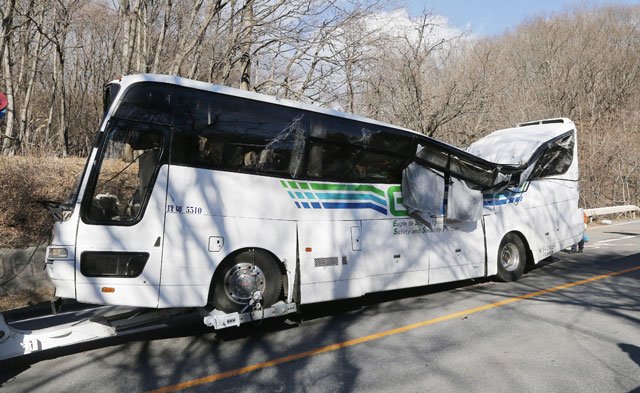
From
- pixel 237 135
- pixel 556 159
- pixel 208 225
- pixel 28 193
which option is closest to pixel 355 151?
pixel 237 135

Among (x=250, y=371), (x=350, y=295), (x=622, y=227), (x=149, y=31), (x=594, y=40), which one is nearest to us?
(x=250, y=371)

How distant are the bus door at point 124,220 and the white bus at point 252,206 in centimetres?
1

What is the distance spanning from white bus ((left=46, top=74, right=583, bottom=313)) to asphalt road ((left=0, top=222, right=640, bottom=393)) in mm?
574

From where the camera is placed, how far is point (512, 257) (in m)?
9.78

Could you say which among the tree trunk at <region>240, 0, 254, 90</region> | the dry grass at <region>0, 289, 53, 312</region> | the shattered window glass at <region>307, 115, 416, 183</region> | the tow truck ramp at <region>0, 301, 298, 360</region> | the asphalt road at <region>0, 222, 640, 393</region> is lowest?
the asphalt road at <region>0, 222, 640, 393</region>

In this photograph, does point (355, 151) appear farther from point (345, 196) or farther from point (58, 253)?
point (58, 253)

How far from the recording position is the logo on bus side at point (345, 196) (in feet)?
22.2

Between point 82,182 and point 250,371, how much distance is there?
280 cm

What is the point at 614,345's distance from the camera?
578 cm

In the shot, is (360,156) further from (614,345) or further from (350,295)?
(614,345)

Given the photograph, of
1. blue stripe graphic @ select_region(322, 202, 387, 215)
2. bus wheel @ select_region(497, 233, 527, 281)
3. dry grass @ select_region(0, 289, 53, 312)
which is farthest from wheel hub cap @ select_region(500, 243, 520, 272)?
dry grass @ select_region(0, 289, 53, 312)

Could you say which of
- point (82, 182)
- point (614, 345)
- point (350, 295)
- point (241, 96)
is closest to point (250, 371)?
point (350, 295)

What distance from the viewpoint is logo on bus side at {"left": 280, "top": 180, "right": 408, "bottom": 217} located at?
676cm

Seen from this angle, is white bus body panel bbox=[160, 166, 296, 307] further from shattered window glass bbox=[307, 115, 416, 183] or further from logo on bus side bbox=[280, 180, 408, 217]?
shattered window glass bbox=[307, 115, 416, 183]
